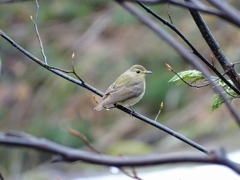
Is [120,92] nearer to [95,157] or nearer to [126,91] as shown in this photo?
[126,91]

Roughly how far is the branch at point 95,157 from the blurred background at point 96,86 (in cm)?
696

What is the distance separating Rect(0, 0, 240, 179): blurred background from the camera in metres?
8.48

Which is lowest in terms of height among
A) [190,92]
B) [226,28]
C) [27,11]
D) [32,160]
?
[32,160]

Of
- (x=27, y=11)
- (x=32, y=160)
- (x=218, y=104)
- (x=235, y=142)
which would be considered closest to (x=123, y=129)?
(x=32, y=160)

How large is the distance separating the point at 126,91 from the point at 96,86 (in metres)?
5.45

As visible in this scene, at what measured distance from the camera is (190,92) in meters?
9.68

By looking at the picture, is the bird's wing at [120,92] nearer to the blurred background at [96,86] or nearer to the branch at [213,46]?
the branch at [213,46]

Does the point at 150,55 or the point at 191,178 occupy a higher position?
the point at 150,55

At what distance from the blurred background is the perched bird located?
319 centimetres

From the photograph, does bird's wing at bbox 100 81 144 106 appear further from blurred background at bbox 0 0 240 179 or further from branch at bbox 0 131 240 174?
blurred background at bbox 0 0 240 179

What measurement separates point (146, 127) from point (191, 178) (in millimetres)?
3630

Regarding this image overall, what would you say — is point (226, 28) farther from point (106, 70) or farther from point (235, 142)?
point (235, 142)

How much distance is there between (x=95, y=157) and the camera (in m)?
0.68

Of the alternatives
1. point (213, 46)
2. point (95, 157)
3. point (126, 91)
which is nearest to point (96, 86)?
point (126, 91)
